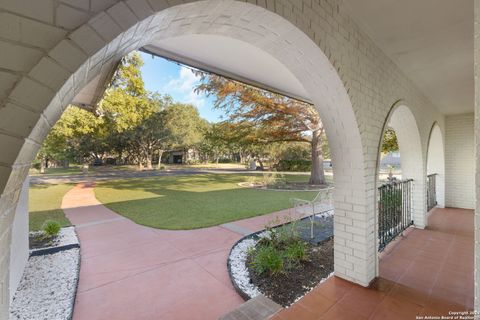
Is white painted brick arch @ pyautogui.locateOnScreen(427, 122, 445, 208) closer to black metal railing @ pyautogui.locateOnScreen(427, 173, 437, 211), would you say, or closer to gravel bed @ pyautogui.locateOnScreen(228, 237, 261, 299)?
black metal railing @ pyautogui.locateOnScreen(427, 173, 437, 211)

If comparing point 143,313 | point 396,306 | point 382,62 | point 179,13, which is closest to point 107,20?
point 179,13

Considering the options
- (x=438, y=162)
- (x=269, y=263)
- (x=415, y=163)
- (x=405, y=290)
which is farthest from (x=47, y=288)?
(x=438, y=162)

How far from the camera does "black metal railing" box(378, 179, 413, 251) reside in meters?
4.05

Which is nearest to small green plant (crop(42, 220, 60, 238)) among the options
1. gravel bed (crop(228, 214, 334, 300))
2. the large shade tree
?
gravel bed (crop(228, 214, 334, 300))

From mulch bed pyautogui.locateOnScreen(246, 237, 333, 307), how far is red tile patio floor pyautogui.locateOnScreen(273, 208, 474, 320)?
0.24m

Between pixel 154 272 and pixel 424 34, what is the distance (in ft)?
15.6

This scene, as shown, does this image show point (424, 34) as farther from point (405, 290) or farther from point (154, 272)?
point (154, 272)

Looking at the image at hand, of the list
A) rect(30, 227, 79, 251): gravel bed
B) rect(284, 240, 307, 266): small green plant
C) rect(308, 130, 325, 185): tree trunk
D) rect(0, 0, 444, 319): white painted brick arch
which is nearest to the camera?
rect(0, 0, 444, 319): white painted brick arch

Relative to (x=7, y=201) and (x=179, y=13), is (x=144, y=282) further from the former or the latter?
(x=179, y=13)

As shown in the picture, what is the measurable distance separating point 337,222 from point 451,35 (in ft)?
8.78

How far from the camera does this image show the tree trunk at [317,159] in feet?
42.9

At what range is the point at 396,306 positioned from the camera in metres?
2.43

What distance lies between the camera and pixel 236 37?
1.98 m

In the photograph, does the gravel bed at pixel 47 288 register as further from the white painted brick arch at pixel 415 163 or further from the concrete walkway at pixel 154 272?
the white painted brick arch at pixel 415 163
